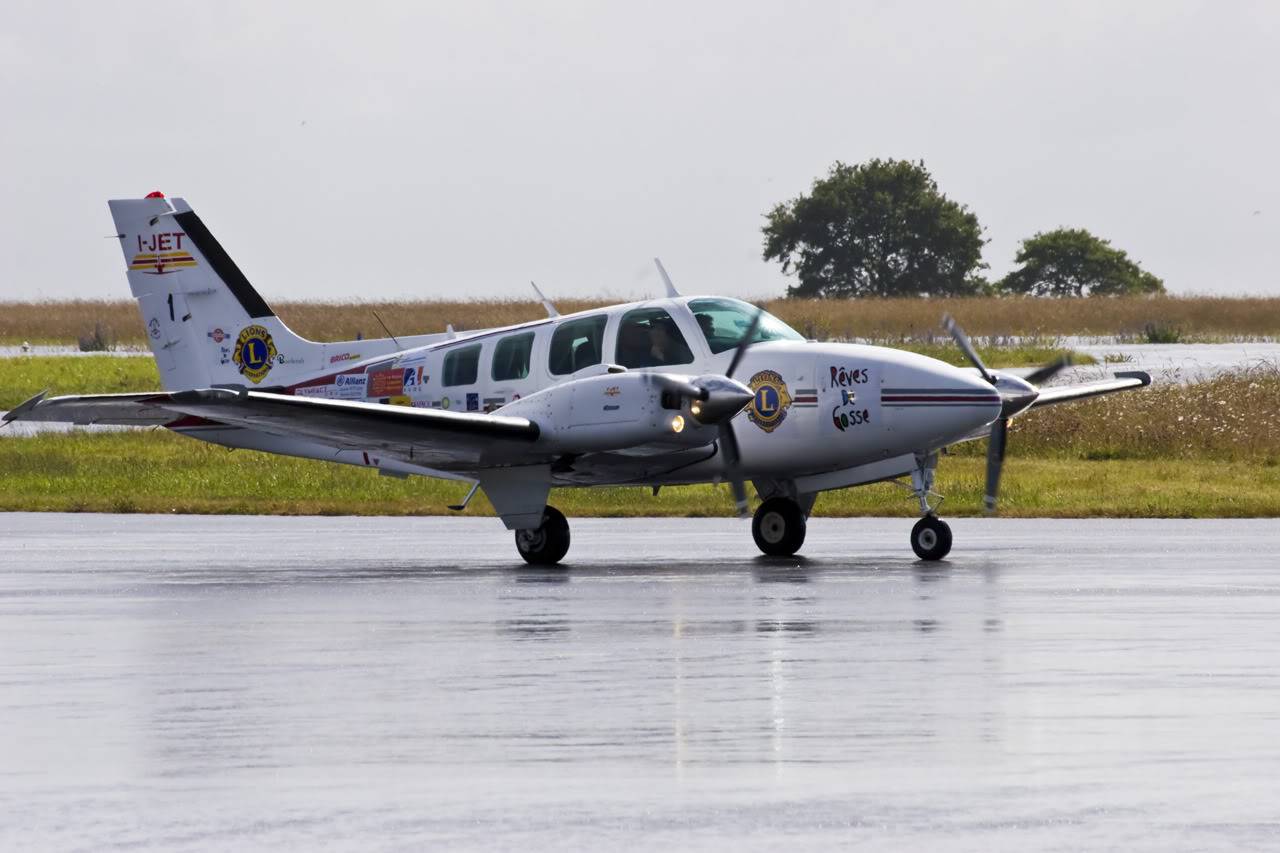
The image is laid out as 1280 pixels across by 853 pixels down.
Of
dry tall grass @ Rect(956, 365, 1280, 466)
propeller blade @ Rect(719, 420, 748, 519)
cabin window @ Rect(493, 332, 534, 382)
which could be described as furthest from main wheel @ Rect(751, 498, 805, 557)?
dry tall grass @ Rect(956, 365, 1280, 466)

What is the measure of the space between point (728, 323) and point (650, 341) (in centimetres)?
85

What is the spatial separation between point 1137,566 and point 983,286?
319 ft

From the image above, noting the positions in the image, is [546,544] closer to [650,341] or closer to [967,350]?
[650,341]

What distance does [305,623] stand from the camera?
15.8m

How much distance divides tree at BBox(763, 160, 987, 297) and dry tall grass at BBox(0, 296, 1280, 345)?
23.4 meters

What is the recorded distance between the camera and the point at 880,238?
381 feet

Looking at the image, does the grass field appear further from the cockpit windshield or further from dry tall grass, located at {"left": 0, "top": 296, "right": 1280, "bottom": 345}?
dry tall grass, located at {"left": 0, "top": 296, "right": 1280, "bottom": 345}

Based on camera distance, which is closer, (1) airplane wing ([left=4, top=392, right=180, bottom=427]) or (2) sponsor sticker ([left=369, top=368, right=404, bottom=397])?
(1) airplane wing ([left=4, top=392, right=180, bottom=427])

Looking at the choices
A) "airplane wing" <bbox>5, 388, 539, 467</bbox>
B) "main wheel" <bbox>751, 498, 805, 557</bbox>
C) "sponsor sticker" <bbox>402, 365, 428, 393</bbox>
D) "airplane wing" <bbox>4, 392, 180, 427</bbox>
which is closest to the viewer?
"airplane wing" <bbox>5, 388, 539, 467</bbox>

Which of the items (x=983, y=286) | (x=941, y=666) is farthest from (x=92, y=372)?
(x=983, y=286)

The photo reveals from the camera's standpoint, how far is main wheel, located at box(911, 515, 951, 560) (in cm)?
2177

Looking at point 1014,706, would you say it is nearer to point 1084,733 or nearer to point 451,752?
Result: point 1084,733

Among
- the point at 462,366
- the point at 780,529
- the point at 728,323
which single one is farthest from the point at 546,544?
the point at 728,323

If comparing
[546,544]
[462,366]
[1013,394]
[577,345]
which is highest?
[577,345]
